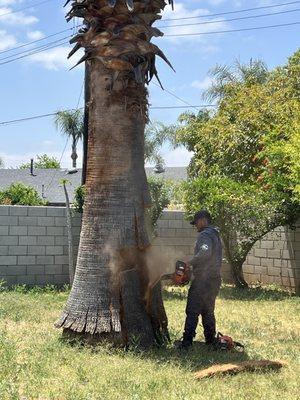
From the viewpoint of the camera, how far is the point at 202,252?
764cm

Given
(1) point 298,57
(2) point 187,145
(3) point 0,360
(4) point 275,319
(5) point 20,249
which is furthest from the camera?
(2) point 187,145

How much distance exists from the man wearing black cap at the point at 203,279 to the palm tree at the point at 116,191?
0.39 metres

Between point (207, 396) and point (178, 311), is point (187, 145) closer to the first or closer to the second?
point (178, 311)

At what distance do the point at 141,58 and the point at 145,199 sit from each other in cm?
180

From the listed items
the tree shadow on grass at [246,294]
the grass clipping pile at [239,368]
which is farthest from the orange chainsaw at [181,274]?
the tree shadow on grass at [246,294]

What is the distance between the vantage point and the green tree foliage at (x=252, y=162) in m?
13.7

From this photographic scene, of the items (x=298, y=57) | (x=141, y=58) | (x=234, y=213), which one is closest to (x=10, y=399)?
(x=141, y=58)

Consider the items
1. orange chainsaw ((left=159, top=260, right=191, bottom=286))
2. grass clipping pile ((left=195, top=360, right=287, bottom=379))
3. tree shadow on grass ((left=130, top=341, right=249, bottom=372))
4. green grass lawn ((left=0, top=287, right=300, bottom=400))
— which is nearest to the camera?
green grass lawn ((left=0, top=287, right=300, bottom=400))

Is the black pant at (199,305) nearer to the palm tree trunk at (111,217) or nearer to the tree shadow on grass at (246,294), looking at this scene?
the palm tree trunk at (111,217)

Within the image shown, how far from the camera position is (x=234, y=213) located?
14039 millimetres

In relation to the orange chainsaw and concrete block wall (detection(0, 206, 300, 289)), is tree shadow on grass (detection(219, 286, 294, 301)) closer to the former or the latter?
concrete block wall (detection(0, 206, 300, 289))

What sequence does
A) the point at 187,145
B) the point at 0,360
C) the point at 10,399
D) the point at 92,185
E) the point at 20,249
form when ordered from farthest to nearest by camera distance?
the point at 187,145
the point at 20,249
the point at 92,185
the point at 0,360
the point at 10,399

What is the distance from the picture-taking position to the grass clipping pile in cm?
623

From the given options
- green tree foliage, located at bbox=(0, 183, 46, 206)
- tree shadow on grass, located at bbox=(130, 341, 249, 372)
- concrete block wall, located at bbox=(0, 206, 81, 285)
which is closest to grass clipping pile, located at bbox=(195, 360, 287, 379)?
tree shadow on grass, located at bbox=(130, 341, 249, 372)
